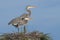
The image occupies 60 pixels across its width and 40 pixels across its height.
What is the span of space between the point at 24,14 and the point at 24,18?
31 centimetres

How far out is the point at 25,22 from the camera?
3406 centimetres

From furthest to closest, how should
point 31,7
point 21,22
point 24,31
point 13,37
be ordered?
point 31,7 < point 21,22 < point 24,31 < point 13,37

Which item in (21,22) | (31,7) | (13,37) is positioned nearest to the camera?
(13,37)

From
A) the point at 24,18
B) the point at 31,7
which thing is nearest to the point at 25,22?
the point at 24,18

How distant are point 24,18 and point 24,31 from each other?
292cm

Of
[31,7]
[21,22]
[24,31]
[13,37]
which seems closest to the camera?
[13,37]

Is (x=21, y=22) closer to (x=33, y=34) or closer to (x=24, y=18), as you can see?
(x=24, y=18)

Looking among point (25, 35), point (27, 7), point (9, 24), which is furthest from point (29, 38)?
point (27, 7)

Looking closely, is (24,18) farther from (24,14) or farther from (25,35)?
(25,35)

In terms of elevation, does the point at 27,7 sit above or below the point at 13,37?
above

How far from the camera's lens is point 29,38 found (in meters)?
29.5

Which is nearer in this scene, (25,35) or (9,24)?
(25,35)

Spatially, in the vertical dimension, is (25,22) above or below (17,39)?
above

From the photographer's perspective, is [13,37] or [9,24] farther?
[9,24]
